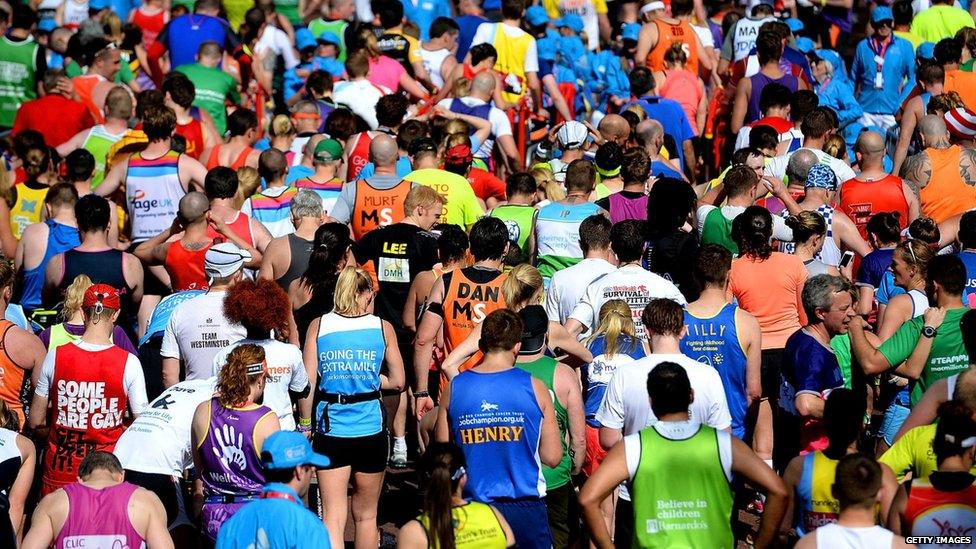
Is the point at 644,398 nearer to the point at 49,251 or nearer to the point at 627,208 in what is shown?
the point at 627,208

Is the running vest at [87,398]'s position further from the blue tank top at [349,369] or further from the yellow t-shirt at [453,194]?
the yellow t-shirt at [453,194]

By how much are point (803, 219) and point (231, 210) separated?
393 centimetres

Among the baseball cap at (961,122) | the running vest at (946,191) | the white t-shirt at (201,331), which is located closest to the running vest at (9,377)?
the white t-shirt at (201,331)

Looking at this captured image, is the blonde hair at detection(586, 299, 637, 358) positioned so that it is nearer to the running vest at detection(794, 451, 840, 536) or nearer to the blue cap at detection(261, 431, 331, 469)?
the running vest at detection(794, 451, 840, 536)

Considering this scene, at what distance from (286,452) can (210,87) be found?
340 inches

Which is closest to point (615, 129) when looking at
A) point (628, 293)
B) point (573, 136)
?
point (573, 136)

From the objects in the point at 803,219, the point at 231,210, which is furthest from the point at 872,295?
the point at 231,210

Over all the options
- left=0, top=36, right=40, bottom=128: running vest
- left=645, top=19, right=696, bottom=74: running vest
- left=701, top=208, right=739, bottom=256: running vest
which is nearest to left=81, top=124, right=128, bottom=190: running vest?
left=0, top=36, right=40, bottom=128: running vest

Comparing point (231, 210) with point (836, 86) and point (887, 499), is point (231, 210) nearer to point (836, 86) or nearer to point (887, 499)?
point (887, 499)

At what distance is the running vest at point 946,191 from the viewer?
10938mm

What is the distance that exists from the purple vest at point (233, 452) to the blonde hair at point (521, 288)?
1.72m

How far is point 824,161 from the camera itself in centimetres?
1063

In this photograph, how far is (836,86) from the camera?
13.7 meters

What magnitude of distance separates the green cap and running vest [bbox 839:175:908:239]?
3927 mm
